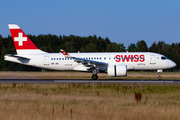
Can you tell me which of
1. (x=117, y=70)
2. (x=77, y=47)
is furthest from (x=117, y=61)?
(x=77, y=47)

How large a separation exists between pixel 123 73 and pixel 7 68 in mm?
55818

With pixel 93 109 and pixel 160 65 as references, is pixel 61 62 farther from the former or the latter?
pixel 93 109

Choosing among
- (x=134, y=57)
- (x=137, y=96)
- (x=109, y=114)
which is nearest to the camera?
(x=109, y=114)

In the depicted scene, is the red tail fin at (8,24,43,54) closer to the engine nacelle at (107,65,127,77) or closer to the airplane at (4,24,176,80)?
the airplane at (4,24,176,80)

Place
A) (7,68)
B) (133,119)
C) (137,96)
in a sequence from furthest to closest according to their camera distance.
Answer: (7,68), (137,96), (133,119)

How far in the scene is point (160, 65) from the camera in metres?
32.0

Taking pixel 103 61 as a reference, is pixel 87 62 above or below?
below

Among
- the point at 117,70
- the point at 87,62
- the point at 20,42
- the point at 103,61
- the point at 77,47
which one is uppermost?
the point at 77,47

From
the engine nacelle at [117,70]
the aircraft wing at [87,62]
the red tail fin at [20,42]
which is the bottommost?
the engine nacelle at [117,70]

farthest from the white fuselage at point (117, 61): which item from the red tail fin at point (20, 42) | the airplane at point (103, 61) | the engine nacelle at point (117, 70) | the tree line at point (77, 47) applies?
the tree line at point (77, 47)

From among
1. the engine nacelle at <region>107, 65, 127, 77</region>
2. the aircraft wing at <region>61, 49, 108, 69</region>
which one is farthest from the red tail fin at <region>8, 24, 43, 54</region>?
the engine nacelle at <region>107, 65, 127, 77</region>

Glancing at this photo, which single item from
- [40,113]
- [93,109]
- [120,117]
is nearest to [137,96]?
[93,109]

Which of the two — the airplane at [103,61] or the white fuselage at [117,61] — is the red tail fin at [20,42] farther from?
the white fuselage at [117,61]

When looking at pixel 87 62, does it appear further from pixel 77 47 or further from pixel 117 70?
pixel 77 47
